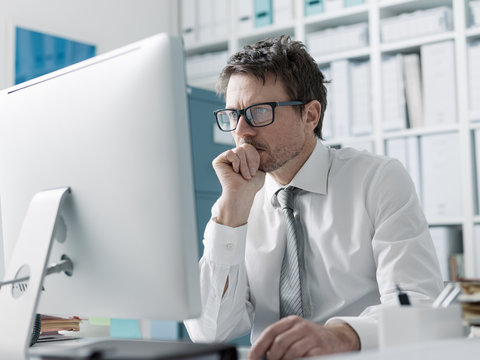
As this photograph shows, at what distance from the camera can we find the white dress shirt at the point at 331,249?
1396mm

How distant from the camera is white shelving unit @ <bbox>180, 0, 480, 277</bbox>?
2.61 m

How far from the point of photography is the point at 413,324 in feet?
2.58

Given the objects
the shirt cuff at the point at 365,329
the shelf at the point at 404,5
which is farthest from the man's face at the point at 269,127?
the shelf at the point at 404,5

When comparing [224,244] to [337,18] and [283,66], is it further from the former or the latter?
[337,18]

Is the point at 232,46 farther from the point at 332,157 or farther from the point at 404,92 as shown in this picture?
the point at 332,157

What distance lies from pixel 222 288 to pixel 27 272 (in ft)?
1.79

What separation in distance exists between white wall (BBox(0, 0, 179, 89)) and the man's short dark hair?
1.60 meters

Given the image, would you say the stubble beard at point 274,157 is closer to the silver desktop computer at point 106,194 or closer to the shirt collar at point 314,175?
the shirt collar at point 314,175

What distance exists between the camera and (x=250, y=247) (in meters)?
1.67

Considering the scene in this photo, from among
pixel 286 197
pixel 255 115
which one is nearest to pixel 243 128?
pixel 255 115

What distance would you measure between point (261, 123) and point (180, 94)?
809 mm

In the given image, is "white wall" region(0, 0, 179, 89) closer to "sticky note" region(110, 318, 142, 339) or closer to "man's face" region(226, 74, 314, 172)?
"sticky note" region(110, 318, 142, 339)

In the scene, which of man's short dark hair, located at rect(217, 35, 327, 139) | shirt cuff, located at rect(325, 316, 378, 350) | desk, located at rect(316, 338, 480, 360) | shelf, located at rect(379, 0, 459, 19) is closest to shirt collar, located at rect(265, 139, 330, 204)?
man's short dark hair, located at rect(217, 35, 327, 139)

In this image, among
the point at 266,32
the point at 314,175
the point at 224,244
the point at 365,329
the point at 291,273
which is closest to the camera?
the point at 365,329
